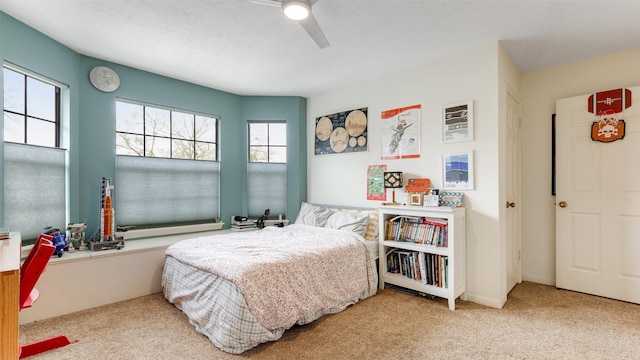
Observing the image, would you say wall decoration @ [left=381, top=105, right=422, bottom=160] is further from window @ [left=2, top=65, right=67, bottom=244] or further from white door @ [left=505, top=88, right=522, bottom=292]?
window @ [left=2, top=65, right=67, bottom=244]

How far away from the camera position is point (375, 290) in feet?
9.67

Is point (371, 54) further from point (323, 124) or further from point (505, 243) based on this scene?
point (505, 243)

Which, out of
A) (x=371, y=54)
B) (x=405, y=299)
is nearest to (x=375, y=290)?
(x=405, y=299)

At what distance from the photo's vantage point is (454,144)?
2945 millimetres

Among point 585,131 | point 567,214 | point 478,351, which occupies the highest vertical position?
point 585,131

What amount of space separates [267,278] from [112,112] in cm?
269

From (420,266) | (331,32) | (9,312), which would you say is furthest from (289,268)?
(331,32)

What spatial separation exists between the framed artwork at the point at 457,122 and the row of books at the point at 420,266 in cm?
118

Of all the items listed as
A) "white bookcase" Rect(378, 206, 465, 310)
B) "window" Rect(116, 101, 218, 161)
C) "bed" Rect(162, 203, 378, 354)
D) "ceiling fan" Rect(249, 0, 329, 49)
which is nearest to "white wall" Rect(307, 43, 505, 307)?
"white bookcase" Rect(378, 206, 465, 310)

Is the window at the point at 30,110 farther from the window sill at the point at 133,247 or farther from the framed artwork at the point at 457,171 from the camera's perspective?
the framed artwork at the point at 457,171

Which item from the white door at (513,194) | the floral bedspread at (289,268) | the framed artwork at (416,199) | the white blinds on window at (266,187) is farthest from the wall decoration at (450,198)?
the white blinds on window at (266,187)

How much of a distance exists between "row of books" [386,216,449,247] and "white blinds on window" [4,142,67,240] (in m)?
3.30

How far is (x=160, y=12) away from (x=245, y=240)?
2.05 meters

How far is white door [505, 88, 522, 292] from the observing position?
3018 mm
